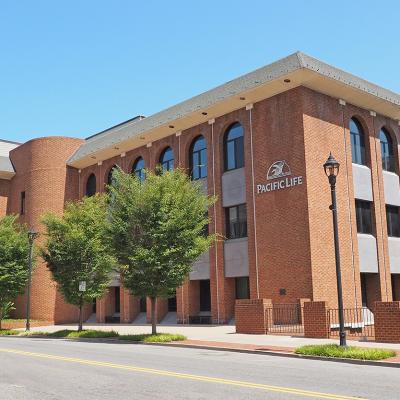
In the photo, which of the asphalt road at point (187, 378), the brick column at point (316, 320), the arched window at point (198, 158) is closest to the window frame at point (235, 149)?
the arched window at point (198, 158)

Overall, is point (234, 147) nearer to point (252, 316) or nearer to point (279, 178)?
point (279, 178)

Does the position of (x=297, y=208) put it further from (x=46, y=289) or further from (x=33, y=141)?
(x=33, y=141)

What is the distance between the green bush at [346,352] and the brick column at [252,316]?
6.98m

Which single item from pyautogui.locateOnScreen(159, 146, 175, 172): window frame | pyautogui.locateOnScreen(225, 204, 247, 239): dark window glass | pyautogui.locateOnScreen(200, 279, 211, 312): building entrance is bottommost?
pyautogui.locateOnScreen(200, 279, 211, 312): building entrance

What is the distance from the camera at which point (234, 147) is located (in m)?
31.0

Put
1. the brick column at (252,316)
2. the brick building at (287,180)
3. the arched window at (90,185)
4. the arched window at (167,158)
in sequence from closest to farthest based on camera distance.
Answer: the brick column at (252,316), the brick building at (287,180), the arched window at (167,158), the arched window at (90,185)

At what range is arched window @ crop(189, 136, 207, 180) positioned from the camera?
32.8m

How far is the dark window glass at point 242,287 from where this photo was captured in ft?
97.4

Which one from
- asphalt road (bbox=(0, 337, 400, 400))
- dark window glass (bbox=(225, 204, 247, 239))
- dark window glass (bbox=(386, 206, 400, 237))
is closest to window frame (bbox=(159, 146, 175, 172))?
dark window glass (bbox=(225, 204, 247, 239))

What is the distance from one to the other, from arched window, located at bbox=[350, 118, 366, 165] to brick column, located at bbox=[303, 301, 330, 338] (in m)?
11.8

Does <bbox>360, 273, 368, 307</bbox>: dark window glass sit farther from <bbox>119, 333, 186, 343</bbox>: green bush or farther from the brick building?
<bbox>119, 333, 186, 343</bbox>: green bush

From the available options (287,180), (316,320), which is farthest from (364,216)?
(316,320)

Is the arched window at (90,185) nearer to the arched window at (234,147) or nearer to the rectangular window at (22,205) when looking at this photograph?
the rectangular window at (22,205)

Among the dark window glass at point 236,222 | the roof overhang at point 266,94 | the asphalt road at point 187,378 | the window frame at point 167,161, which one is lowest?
the asphalt road at point 187,378
